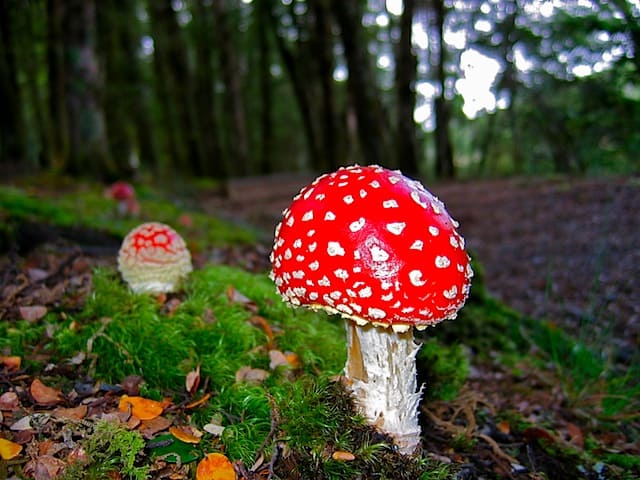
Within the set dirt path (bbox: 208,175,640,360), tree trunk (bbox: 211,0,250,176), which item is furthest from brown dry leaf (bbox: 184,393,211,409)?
tree trunk (bbox: 211,0,250,176)

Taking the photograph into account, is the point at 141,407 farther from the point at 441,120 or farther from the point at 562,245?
the point at 441,120

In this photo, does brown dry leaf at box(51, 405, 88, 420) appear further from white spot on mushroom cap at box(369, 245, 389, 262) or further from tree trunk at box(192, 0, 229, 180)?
tree trunk at box(192, 0, 229, 180)

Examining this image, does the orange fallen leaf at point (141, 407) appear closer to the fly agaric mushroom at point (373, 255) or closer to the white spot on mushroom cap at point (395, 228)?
the fly agaric mushroom at point (373, 255)

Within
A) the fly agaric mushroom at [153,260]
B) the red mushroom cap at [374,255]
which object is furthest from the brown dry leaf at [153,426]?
the fly agaric mushroom at [153,260]

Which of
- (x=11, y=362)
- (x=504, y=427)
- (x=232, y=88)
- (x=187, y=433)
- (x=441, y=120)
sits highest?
(x=232, y=88)

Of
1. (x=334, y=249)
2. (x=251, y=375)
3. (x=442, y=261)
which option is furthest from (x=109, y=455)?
(x=442, y=261)

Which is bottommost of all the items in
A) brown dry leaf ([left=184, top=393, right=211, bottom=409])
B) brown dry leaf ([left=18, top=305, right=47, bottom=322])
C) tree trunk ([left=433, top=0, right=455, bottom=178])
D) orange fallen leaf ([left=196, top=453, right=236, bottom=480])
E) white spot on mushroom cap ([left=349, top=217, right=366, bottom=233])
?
orange fallen leaf ([left=196, top=453, right=236, bottom=480])
